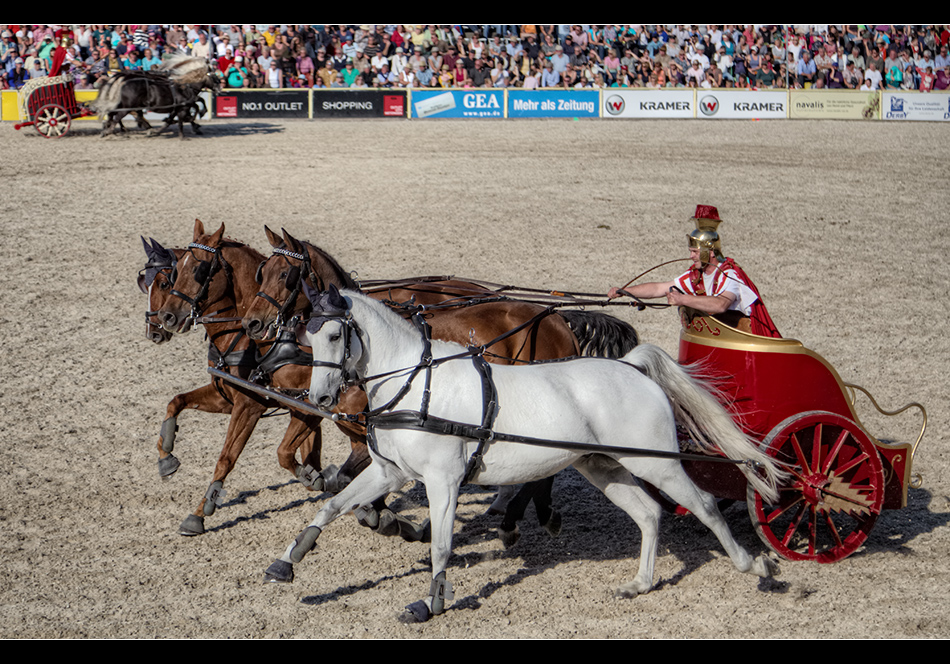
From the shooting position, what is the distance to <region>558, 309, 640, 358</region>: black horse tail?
21.7 ft

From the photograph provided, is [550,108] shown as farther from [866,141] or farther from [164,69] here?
[164,69]

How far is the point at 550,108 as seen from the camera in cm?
2386

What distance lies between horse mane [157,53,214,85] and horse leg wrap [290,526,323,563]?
15515 millimetres

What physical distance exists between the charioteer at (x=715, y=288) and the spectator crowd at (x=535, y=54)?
19.3m

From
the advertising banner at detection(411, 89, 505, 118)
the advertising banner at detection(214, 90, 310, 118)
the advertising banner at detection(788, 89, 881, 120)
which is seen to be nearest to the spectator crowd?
the advertising banner at detection(214, 90, 310, 118)

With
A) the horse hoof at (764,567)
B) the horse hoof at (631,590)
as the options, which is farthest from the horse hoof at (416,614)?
the horse hoof at (764,567)

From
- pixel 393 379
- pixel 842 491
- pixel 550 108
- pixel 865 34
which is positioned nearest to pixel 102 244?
pixel 393 379

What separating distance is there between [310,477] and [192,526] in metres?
0.84

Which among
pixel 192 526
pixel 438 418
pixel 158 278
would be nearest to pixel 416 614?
pixel 438 418

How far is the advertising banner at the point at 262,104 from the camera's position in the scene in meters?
22.2

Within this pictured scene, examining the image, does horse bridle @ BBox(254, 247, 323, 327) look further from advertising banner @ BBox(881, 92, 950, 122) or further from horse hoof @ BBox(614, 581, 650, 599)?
advertising banner @ BBox(881, 92, 950, 122)

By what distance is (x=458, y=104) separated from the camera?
23.5 metres

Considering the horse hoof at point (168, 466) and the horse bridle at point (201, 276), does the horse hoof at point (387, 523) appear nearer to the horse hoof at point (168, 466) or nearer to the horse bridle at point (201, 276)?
the horse hoof at point (168, 466)

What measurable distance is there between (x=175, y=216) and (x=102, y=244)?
56.0 inches
